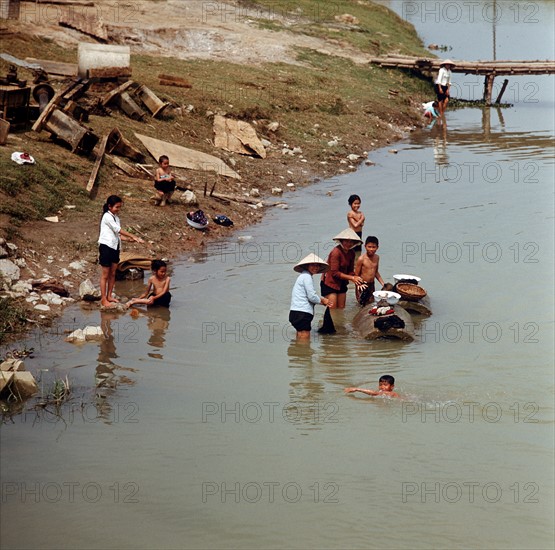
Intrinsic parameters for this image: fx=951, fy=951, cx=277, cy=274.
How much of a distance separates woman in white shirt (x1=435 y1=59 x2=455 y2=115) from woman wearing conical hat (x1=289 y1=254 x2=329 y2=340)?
1823cm

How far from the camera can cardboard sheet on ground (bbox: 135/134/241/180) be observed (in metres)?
18.3

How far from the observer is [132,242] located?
1477 cm

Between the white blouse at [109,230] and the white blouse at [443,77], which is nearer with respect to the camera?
the white blouse at [109,230]

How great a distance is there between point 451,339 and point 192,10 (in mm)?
20763

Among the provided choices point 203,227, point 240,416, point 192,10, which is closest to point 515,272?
point 203,227

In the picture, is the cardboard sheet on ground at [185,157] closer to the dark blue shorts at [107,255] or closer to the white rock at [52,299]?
the dark blue shorts at [107,255]

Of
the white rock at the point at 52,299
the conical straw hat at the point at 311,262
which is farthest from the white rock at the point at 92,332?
the conical straw hat at the point at 311,262

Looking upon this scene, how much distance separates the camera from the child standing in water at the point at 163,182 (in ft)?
51.4

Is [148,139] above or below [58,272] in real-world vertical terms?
above

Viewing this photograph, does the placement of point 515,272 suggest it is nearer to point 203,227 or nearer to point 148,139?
point 203,227

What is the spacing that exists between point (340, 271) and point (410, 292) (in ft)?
3.45

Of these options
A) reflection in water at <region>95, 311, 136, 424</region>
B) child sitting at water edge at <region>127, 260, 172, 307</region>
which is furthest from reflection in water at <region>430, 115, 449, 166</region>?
reflection in water at <region>95, 311, 136, 424</region>

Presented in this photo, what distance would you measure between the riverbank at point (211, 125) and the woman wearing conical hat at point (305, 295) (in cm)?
302

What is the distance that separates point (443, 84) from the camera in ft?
93.5
